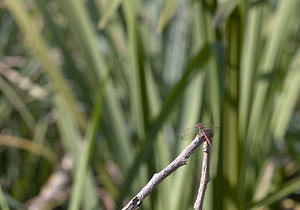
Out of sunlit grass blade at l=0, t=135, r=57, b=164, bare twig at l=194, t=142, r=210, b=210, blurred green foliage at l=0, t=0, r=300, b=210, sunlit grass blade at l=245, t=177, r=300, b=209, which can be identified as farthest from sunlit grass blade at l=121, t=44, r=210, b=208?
sunlit grass blade at l=0, t=135, r=57, b=164

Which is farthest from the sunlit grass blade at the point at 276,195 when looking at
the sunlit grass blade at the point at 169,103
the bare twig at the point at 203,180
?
the bare twig at the point at 203,180

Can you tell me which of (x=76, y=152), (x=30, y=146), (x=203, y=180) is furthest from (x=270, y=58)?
(x=30, y=146)

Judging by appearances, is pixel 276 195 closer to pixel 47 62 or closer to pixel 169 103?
pixel 169 103

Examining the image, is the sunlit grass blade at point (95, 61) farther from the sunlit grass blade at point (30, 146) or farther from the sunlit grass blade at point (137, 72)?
the sunlit grass blade at point (30, 146)

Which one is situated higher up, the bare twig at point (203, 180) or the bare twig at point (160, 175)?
the bare twig at point (160, 175)

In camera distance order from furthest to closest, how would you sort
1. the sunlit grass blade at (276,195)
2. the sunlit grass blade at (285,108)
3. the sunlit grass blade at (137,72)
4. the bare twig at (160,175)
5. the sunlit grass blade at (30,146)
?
the sunlit grass blade at (30,146), the sunlit grass blade at (285,108), the sunlit grass blade at (137,72), the sunlit grass blade at (276,195), the bare twig at (160,175)

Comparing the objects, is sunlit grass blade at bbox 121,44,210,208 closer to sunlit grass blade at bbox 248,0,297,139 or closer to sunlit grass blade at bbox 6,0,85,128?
sunlit grass blade at bbox 248,0,297,139

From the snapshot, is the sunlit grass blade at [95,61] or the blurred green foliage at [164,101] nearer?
the blurred green foliage at [164,101]

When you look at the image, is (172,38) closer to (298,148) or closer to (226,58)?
(298,148)

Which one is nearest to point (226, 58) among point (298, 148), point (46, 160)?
point (298, 148)

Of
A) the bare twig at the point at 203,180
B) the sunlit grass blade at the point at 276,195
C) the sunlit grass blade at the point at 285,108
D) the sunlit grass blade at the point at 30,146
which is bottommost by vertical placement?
the sunlit grass blade at the point at 276,195
